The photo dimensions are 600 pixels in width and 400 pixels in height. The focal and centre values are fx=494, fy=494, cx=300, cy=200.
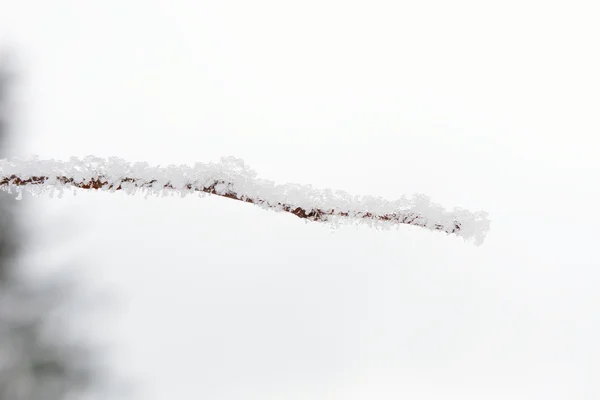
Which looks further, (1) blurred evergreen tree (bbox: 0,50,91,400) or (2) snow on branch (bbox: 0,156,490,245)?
(1) blurred evergreen tree (bbox: 0,50,91,400)

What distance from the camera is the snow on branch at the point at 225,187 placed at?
492mm

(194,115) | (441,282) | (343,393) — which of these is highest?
(194,115)

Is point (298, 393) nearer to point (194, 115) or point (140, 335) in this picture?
point (140, 335)

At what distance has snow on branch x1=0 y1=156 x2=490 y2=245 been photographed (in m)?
0.49

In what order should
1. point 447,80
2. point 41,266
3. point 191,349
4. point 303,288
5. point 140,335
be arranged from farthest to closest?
point 447,80 < point 303,288 < point 191,349 < point 140,335 < point 41,266

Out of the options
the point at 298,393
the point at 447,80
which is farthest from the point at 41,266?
the point at 447,80

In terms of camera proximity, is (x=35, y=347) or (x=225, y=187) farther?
(x=35, y=347)

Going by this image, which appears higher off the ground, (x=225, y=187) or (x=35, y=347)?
(x=225, y=187)

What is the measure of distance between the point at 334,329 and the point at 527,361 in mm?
30949

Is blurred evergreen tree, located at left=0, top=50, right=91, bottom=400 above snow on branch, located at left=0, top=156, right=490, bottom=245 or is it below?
below

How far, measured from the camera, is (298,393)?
2425 inches

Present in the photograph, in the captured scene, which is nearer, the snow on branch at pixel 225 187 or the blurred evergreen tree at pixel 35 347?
the snow on branch at pixel 225 187

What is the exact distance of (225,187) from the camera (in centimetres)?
51

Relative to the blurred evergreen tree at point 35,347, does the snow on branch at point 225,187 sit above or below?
above
